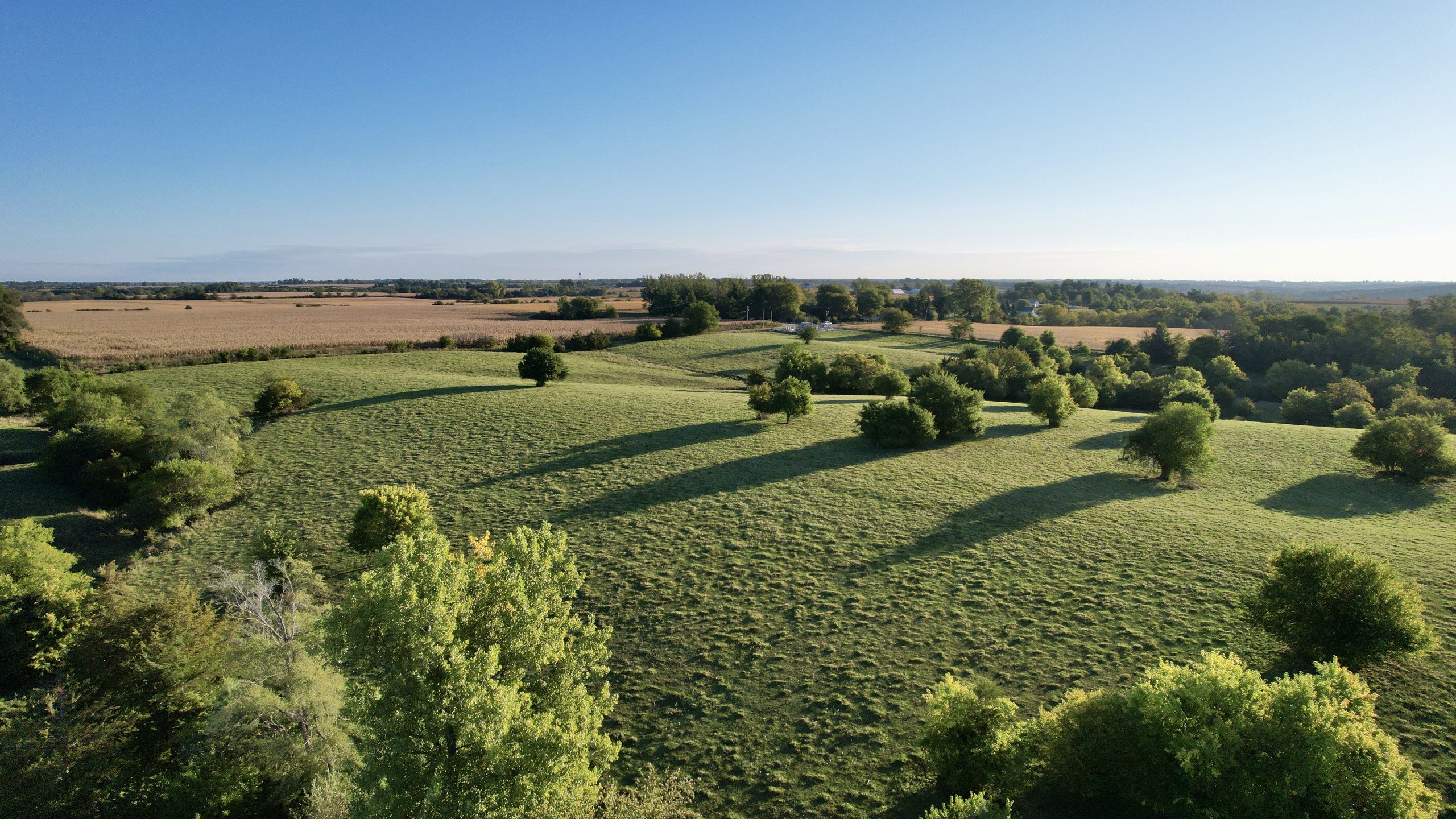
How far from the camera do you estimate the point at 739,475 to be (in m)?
29.3

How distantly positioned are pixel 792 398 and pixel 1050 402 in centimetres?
1844

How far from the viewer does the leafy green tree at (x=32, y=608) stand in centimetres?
1741

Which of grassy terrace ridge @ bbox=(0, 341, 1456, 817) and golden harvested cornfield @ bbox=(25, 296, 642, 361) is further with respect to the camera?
golden harvested cornfield @ bbox=(25, 296, 642, 361)

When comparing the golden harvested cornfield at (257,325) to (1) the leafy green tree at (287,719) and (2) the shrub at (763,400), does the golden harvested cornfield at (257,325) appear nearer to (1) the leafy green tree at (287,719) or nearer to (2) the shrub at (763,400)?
(2) the shrub at (763,400)

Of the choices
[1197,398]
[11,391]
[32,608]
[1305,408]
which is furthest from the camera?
[1305,408]

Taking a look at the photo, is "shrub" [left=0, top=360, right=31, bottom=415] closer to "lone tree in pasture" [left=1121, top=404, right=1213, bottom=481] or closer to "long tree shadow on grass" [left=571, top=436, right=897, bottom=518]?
"long tree shadow on grass" [left=571, top=436, right=897, bottom=518]

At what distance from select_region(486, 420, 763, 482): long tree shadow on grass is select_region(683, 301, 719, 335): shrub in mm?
50828

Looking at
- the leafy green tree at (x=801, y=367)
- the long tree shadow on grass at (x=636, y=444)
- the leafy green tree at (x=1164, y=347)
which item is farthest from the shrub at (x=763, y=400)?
the leafy green tree at (x=1164, y=347)

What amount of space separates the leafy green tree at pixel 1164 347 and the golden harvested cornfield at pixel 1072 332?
5149 millimetres

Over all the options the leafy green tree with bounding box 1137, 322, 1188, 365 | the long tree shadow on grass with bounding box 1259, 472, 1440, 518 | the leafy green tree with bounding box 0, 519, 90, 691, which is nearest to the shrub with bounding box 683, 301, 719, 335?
the leafy green tree with bounding box 1137, 322, 1188, 365

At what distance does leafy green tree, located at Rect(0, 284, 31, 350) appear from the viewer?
6175 centimetres

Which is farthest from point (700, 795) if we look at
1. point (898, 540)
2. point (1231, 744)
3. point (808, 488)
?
point (808, 488)

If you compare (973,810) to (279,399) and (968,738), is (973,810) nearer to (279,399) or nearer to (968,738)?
(968,738)

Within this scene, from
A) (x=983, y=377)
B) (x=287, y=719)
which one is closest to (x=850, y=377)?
(x=983, y=377)
